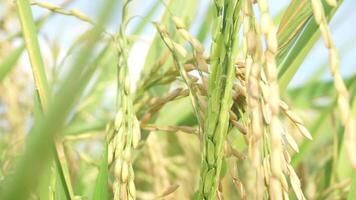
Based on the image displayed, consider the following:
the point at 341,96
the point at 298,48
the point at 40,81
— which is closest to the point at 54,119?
the point at 341,96

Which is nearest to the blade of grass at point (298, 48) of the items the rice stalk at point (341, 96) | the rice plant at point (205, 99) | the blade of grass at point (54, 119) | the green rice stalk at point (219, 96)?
the rice plant at point (205, 99)

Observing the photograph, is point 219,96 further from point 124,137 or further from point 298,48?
point 298,48

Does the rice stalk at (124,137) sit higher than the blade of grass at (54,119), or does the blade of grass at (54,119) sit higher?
the blade of grass at (54,119)

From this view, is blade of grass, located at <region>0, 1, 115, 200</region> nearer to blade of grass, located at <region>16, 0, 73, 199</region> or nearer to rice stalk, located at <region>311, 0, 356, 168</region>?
rice stalk, located at <region>311, 0, 356, 168</region>

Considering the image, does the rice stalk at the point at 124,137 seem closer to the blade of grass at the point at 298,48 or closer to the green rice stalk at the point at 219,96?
the green rice stalk at the point at 219,96

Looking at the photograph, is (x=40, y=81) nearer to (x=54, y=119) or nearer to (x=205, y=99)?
(x=205, y=99)

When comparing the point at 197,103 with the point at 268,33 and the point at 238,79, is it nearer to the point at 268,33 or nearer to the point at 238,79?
the point at 238,79

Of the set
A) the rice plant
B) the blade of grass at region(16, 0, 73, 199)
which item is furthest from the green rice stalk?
the blade of grass at region(16, 0, 73, 199)

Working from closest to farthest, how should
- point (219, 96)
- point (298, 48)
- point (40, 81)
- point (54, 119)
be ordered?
point (54, 119)
point (219, 96)
point (40, 81)
point (298, 48)

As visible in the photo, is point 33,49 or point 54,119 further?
point 33,49

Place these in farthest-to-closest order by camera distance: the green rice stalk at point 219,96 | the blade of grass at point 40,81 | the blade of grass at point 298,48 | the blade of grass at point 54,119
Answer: the blade of grass at point 298,48, the blade of grass at point 40,81, the green rice stalk at point 219,96, the blade of grass at point 54,119

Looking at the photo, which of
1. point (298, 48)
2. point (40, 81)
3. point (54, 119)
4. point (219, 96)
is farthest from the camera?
point (298, 48)
